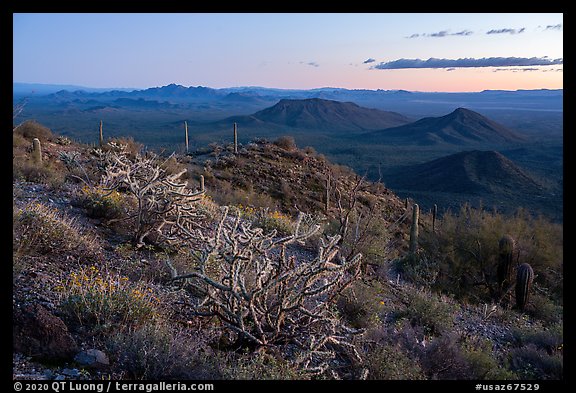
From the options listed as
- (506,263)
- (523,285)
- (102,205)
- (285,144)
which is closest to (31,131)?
(102,205)

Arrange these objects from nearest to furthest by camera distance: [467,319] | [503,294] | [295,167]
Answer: [467,319]
[503,294]
[295,167]

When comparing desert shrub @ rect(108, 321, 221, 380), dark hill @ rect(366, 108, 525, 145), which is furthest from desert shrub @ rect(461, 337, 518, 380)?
dark hill @ rect(366, 108, 525, 145)

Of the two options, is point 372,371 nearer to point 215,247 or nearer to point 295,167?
point 215,247

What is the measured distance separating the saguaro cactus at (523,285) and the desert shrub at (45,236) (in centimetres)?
854

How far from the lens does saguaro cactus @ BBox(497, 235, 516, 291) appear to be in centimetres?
1144

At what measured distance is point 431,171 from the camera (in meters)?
51.8

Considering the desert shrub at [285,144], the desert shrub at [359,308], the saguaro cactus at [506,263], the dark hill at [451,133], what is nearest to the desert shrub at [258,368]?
the desert shrub at [359,308]

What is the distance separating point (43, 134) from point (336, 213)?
1431 centimetres

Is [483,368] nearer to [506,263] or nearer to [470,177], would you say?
[506,263]

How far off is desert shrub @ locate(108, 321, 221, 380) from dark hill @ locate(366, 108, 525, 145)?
85.5 meters

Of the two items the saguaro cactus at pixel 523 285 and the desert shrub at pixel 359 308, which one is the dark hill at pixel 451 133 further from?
the desert shrub at pixel 359 308

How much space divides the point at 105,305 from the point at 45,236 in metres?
1.95

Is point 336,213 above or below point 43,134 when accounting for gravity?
below
